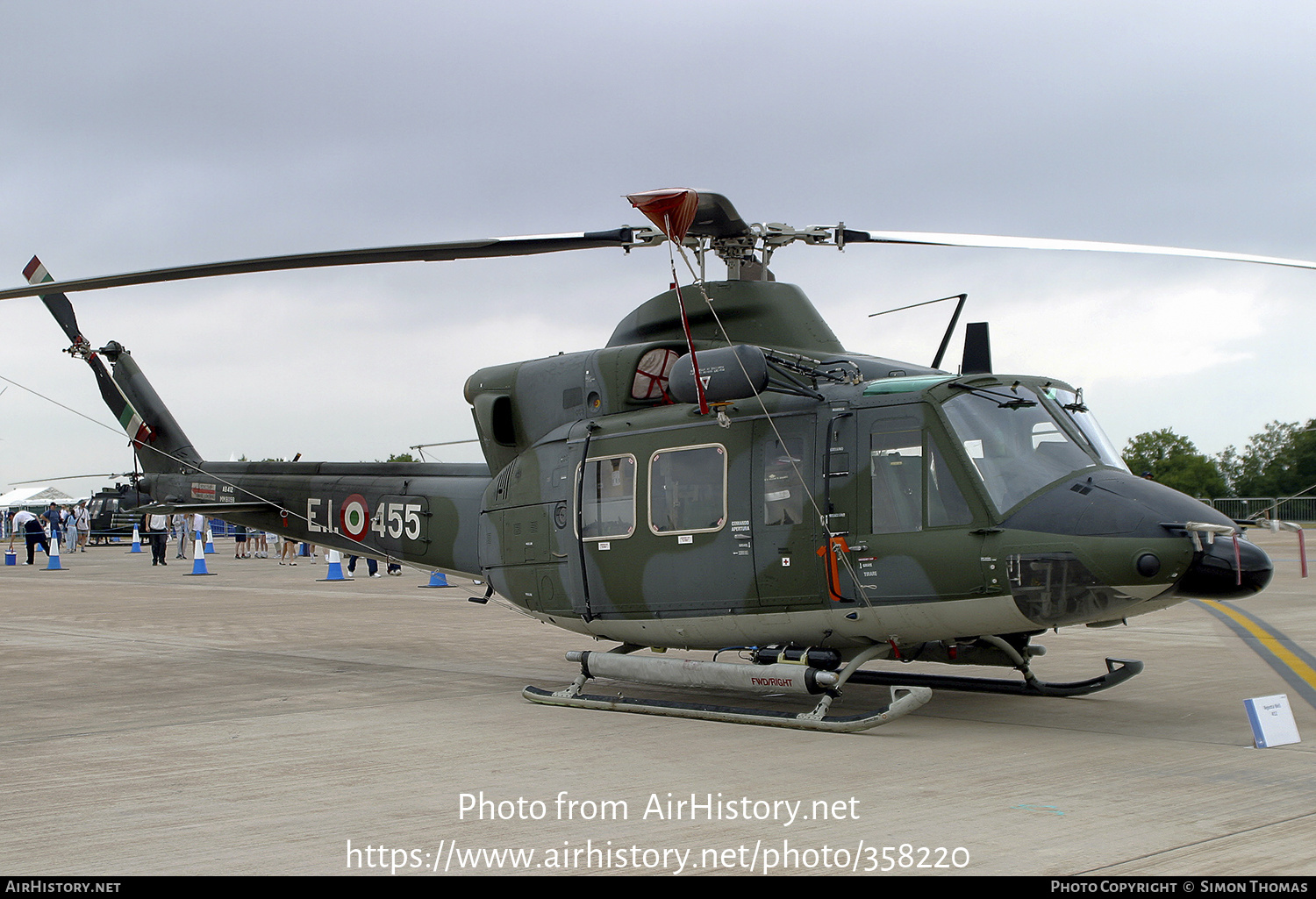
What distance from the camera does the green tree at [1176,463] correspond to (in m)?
70.3

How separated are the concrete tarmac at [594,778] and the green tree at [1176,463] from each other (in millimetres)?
62493

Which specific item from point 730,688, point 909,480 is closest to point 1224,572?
point 909,480

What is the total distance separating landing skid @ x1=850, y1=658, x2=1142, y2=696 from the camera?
28.4 feet

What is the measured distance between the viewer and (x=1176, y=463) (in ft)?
254

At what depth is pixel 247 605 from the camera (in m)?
19.5

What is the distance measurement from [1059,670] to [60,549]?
44.7 metres

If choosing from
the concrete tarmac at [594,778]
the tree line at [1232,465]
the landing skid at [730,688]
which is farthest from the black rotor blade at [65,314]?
the tree line at [1232,465]

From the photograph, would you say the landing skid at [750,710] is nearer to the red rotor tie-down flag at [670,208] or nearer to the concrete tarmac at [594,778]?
the concrete tarmac at [594,778]

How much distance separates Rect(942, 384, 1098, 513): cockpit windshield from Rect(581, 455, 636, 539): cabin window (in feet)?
8.85

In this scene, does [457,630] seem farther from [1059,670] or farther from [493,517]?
[1059,670]

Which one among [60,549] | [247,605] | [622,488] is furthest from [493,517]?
[60,549]

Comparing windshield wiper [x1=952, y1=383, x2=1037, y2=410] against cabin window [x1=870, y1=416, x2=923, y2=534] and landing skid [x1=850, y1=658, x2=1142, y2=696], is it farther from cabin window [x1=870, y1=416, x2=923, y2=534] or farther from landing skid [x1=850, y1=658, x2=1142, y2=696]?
landing skid [x1=850, y1=658, x2=1142, y2=696]

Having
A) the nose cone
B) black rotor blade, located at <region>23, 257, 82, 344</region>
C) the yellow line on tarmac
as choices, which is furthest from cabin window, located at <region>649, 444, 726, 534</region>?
black rotor blade, located at <region>23, 257, 82, 344</region>

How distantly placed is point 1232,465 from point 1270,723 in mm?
89972
